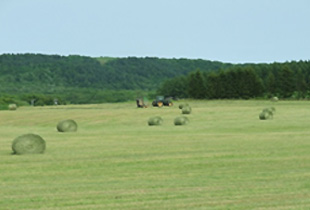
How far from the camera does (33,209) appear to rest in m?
13.2

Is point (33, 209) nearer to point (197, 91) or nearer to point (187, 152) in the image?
point (187, 152)

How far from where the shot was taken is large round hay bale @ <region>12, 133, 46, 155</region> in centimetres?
2477

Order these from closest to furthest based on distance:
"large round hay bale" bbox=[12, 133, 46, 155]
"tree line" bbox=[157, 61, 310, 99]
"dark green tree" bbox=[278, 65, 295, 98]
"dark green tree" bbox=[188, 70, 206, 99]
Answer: "large round hay bale" bbox=[12, 133, 46, 155] < "dark green tree" bbox=[278, 65, 295, 98] < "tree line" bbox=[157, 61, 310, 99] < "dark green tree" bbox=[188, 70, 206, 99]

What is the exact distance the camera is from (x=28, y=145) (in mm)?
24812

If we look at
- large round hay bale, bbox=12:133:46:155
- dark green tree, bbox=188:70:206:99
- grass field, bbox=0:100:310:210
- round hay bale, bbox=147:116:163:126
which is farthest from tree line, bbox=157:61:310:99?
large round hay bale, bbox=12:133:46:155

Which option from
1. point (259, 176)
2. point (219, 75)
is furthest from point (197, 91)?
point (259, 176)

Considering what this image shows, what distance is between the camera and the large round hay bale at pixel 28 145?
24766 millimetres

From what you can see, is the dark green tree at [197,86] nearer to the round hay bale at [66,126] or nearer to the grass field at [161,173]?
the round hay bale at [66,126]

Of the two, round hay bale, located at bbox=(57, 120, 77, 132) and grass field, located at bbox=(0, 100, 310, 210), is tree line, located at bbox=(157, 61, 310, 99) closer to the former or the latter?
round hay bale, located at bbox=(57, 120, 77, 132)

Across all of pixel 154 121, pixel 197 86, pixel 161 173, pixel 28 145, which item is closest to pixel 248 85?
pixel 197 86

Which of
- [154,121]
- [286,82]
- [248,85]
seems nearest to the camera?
[154,121]

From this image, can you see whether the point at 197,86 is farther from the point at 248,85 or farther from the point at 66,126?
the point at 66,126

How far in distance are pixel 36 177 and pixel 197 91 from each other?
4558 inches

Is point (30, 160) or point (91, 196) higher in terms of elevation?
point (30, 160)
